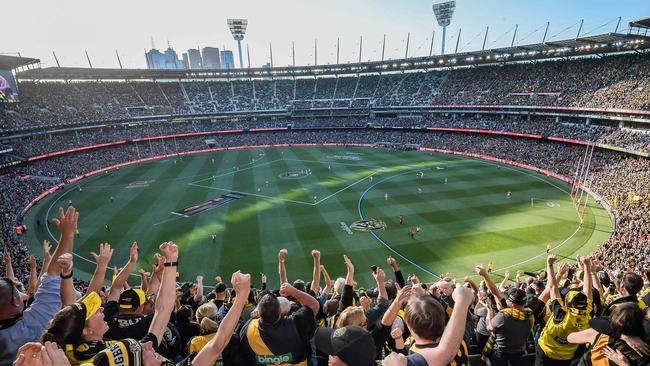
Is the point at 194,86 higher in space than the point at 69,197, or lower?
higher

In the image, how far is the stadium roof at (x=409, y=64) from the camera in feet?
182

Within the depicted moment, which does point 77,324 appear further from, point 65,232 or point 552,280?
point 552,280

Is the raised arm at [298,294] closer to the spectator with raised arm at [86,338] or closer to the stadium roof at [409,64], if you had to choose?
the spectator with raised arm at [86,338]

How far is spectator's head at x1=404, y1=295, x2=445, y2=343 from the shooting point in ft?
11.5

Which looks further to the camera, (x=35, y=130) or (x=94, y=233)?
(x=35, y=130)

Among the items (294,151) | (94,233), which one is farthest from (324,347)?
(294,151)

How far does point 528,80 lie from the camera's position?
69500 millimetres

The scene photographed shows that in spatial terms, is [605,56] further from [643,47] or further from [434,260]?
[434,260]

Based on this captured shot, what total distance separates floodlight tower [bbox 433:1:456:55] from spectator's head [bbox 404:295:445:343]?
10776cm

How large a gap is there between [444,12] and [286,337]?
109057 millimetres

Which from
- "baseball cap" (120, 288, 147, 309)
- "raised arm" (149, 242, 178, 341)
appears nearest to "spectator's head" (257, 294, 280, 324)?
"raised arm" (149, 242, 178, 341)

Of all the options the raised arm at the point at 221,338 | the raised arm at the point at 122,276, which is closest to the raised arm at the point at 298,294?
the raised arm at the point at 221,338

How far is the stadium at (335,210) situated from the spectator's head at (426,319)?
24 millimetres

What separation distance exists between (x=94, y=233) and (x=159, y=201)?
967 centimetres
